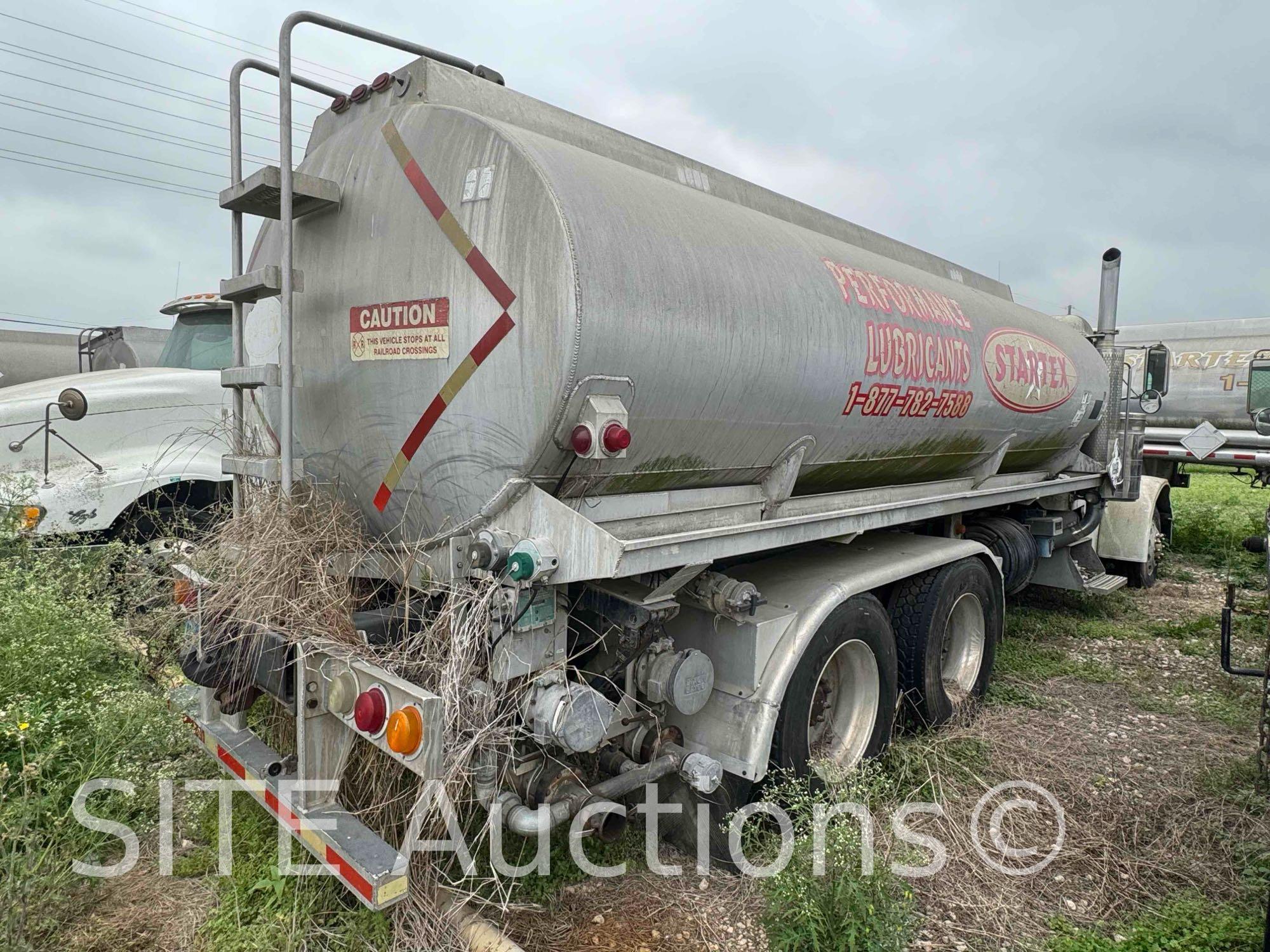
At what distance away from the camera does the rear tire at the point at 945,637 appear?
452cm

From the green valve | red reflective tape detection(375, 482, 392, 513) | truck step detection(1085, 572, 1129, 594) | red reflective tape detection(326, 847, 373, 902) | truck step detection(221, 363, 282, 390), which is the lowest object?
truck step detection(1085, 572, 1129, 594)

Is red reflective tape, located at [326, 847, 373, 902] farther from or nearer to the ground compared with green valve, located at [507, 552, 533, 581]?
nearer to the ground

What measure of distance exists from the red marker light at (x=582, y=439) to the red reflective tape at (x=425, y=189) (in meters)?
0.90

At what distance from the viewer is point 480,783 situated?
2643mm

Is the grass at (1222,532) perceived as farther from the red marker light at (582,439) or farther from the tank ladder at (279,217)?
the tank ladder at (279,217)

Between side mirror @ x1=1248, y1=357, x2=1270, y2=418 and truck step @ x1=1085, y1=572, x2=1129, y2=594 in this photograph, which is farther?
truck step @ x1=1085, y1=572, x2=1129, y2=594

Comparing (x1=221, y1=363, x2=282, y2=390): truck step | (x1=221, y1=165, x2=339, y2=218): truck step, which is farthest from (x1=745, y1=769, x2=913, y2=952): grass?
(x1=221, y1=165, x2=339, y2=218): truck step

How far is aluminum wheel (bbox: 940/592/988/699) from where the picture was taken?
201 inches

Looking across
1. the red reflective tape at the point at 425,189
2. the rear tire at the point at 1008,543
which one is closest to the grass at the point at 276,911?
the red reflective tape at the point at 425,189

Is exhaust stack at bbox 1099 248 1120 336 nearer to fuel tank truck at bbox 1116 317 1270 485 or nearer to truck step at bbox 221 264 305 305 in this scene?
fuel tank truck at bbox 1116 317 1270 485

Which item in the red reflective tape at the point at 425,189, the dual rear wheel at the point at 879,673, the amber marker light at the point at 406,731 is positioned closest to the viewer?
the amber marker light at the point at 406,731

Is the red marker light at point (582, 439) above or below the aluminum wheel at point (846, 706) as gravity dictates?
above

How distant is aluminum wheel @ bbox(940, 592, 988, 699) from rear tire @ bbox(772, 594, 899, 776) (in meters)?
1.05

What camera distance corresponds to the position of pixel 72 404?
16.1 ft
